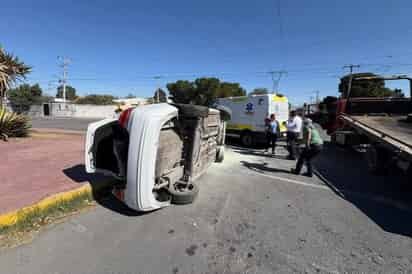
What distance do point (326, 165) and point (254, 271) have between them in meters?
5.38

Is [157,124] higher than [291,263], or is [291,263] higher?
[157,124]

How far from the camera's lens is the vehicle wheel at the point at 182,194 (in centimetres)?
335

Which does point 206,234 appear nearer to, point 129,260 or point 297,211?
point 129,260

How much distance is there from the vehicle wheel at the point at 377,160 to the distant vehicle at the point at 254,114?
424 cm

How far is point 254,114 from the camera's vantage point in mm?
9391

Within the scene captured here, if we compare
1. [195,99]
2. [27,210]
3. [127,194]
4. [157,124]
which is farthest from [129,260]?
[195,99]

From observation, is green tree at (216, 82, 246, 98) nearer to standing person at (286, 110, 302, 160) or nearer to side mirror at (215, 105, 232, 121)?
standing person at (286, 110, 302, 160)

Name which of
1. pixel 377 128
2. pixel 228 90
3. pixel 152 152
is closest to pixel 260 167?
pixel 377 128

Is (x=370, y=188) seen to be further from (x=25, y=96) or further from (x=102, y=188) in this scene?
(x=25, y=96)

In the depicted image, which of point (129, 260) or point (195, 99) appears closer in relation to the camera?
point (129, 260)

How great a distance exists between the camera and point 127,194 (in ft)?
9.30

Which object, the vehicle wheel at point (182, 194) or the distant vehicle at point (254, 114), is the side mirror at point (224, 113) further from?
the distant vehicle at point (254, 114)

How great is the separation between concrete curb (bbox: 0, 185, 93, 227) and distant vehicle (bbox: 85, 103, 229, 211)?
0.43 metres

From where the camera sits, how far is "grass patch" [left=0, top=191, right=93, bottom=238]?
2581 mm
